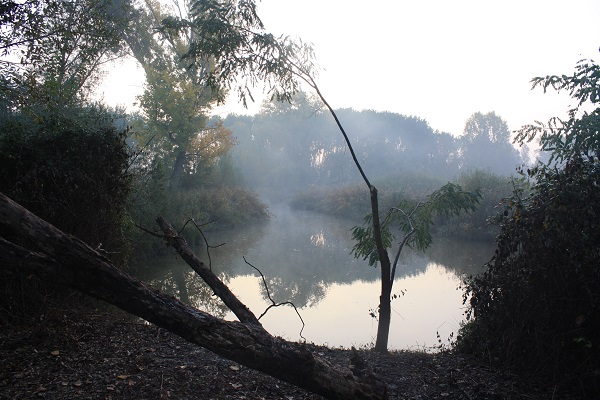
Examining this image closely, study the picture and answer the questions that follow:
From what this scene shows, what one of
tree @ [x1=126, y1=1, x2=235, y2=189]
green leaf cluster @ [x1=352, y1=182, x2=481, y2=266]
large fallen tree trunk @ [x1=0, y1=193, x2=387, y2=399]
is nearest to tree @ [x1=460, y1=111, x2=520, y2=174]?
tree @ [x1=126, y1=1, x2=235, y2=189]

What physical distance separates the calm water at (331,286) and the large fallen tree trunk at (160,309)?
4024 millimetres

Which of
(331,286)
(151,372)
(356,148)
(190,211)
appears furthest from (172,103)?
(356,148)

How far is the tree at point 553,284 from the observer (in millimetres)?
4332

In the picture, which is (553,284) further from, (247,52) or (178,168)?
(178,168)

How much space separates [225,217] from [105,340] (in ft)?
58.8

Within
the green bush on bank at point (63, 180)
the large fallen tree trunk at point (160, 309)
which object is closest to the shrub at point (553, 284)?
the large fallen tree trunk at point (160, 309)

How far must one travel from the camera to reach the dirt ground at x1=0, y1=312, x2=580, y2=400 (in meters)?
3.46

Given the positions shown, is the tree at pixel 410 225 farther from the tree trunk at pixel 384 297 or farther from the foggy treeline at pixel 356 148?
the foggy treeline at pixel 356 148

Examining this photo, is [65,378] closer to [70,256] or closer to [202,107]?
[70,256]

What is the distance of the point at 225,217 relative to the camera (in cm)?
2241

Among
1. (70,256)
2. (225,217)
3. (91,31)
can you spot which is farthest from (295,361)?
(225,217)

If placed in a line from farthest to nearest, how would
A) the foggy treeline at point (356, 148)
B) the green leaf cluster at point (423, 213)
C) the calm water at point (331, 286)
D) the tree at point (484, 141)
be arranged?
the tree at point (484, 141) < the foggy treeline at point (356, 148) < the calm water at point (331, 286) < the green leaf cluster at point (423, 213)

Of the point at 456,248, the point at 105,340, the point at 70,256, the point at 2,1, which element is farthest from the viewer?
the point at 456,248

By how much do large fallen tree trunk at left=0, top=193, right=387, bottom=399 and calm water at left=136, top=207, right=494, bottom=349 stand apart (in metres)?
4.02
